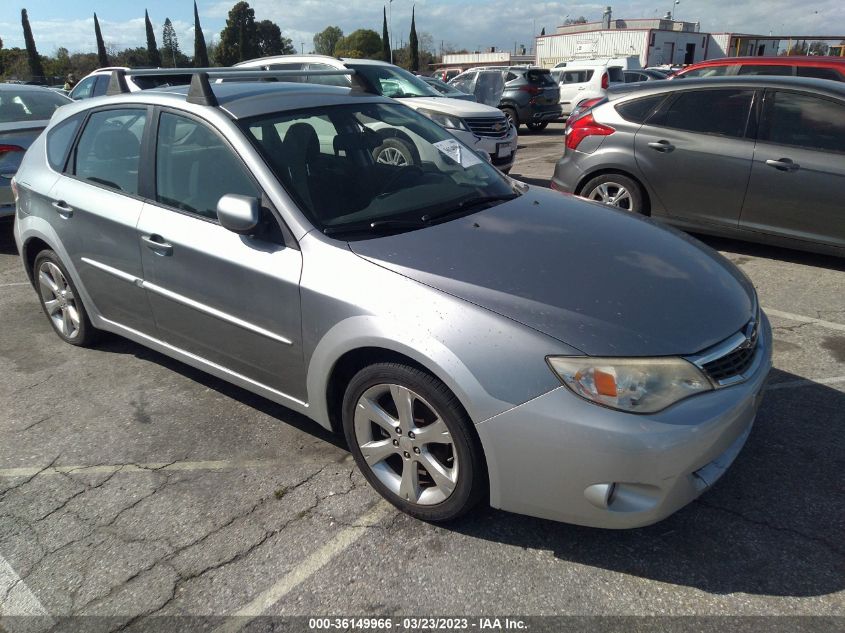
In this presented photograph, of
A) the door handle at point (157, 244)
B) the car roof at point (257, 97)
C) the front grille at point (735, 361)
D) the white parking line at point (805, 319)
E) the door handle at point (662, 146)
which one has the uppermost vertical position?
the car roof at point (257, 97)

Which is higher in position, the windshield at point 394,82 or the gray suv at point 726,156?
the windshield at point 394,82

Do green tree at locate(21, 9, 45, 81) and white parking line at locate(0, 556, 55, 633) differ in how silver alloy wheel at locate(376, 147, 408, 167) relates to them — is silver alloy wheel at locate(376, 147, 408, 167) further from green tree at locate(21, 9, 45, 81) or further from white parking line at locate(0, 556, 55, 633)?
green tree at locate(21, 9, 45, 81)

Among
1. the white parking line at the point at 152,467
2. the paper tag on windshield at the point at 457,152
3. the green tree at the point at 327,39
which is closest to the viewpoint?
the white parking line at the point at 152,467

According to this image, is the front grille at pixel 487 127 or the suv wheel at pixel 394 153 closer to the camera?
the suv wheel at pixel 394 153

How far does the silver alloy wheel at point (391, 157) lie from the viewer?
3.54 metres

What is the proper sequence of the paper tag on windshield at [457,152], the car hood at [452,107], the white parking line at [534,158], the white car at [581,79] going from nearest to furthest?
the paper tag on windshield at [457,152] → the car hood at [452,107] → the white parking line at [534,158] → the white car at [581,79]

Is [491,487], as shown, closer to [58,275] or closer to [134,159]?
[134,159]

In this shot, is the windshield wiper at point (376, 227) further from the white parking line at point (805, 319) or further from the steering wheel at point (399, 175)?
the white parking line at point (805, 319)

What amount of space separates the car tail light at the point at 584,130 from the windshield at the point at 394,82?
13.9 ft

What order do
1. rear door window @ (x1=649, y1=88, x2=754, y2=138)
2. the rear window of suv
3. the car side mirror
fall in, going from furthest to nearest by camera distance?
1. the rear window of suv
2. rear door window @ (x1=649, y1=88, x2=754, y2=138)
3. the car side mirror

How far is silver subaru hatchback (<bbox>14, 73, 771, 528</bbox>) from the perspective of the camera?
2.35 meters

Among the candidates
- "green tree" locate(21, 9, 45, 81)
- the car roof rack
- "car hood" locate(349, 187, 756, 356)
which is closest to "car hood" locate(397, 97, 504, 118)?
the car roof rack

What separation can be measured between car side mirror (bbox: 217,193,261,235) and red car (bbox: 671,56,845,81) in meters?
7.59

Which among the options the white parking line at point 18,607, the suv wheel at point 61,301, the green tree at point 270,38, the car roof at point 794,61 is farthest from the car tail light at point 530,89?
the green tree at point 270,38
